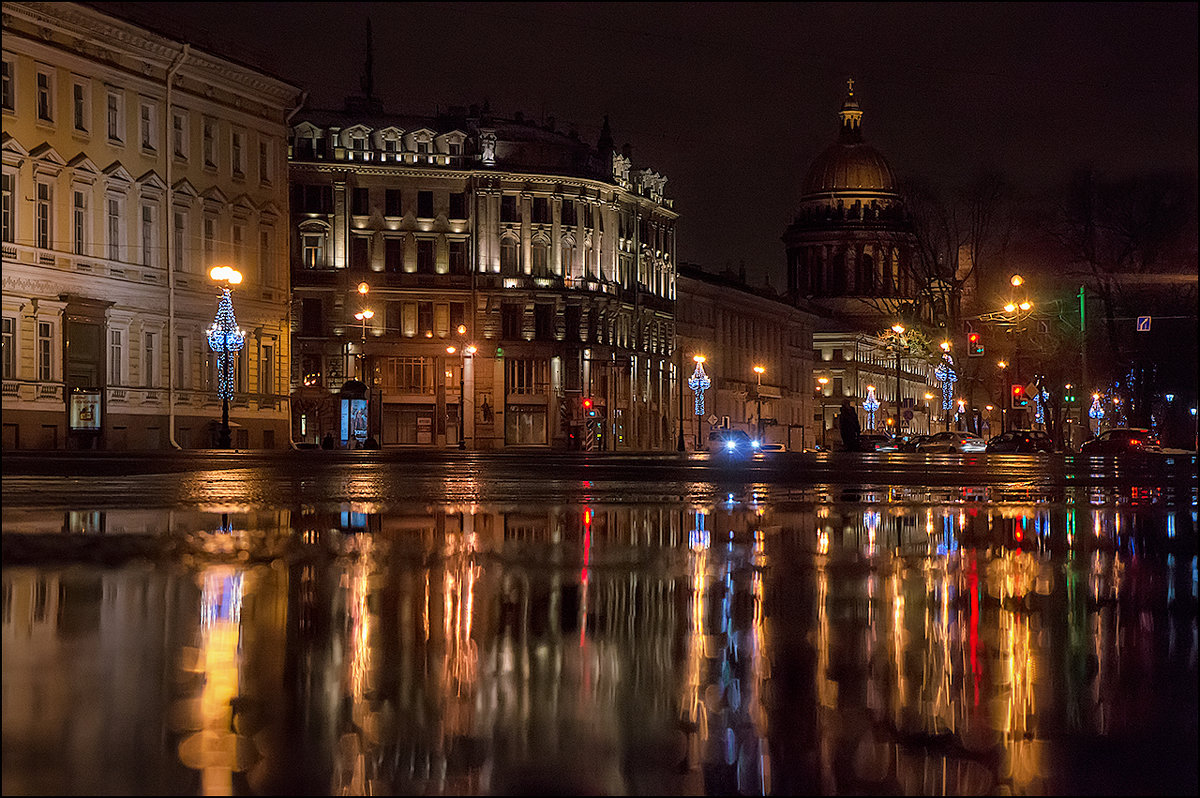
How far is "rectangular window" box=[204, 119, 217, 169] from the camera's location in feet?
227

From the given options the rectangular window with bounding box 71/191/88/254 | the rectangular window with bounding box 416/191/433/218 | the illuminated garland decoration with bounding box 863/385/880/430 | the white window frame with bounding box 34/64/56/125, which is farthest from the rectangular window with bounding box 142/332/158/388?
the illuminated garland decoration with bounding box 863/385/880/430

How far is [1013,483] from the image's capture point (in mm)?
31484

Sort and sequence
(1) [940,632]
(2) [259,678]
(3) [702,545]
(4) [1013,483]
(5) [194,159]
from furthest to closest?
(5) [194,159], (4) [1013,483], (3) [702,545], (1) [940,632], (2) [259,678]

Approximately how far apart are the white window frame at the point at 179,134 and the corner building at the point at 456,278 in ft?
97.0

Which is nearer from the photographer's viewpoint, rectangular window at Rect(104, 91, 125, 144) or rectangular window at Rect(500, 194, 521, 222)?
rectangular window at Rect(104, 91, 125, 144)

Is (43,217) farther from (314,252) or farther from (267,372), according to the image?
(314,252)

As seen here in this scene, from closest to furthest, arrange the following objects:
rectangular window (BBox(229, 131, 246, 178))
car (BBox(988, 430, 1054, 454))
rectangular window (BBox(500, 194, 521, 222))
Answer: rectangular window (BBox(229, 131, 246, 178)), car (BBox(988, 430, 1054, 454)), rectangular window (BBox(500, 194, 521, 222))

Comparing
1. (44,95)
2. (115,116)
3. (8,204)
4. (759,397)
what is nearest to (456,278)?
(759,397)

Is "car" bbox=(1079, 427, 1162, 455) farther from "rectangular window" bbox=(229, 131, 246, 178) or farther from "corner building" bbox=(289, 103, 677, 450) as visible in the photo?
"rectangular window" bbox=(229, 131, 246, 178)

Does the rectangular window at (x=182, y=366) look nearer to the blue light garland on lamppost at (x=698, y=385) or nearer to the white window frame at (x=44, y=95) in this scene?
the white window frame at (x=44, y=95)

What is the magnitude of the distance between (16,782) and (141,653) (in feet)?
7.47

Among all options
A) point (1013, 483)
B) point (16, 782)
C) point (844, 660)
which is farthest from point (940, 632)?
point (1013, 483)

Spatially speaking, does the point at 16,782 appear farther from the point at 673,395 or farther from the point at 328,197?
the point at 673,395

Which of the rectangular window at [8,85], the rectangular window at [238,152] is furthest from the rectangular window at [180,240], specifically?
the rectangular window at [8,85]
